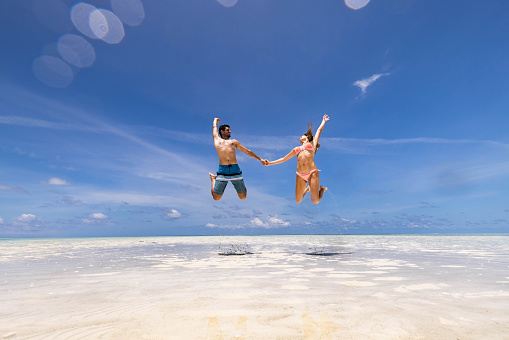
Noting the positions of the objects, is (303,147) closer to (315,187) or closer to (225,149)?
(315,187)

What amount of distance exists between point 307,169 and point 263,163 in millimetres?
1699

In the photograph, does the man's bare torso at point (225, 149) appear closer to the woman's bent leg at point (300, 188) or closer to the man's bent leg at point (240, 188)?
the man's bent leg at point (240, 188)

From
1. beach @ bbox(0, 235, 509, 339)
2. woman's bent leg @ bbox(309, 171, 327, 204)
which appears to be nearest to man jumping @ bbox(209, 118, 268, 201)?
woman's bent leg @ bbox(309, 171, 327, 204)

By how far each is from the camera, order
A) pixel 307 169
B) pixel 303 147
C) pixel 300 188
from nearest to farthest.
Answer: pixel 307 169
pixel 303 147
pixel 300 188

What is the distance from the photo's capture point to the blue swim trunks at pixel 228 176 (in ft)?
32.4

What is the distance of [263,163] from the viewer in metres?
10.7

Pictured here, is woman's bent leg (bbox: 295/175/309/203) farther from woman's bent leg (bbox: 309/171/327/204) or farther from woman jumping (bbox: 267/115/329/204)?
woman's bent leg (bbox: 309/171/327/204)

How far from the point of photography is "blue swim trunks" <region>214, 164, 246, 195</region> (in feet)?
32.4

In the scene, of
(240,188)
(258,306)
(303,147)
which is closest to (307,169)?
(303,147)

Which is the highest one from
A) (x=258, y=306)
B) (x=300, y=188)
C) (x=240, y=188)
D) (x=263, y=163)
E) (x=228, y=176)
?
(x=263, y=163)

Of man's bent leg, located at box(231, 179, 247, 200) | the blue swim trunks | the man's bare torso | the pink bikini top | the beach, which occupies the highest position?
the pink bikini top

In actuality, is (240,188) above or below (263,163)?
below

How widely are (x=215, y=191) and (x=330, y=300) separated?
17.1 ft

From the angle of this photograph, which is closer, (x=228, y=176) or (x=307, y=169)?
(x=228, y=176)
